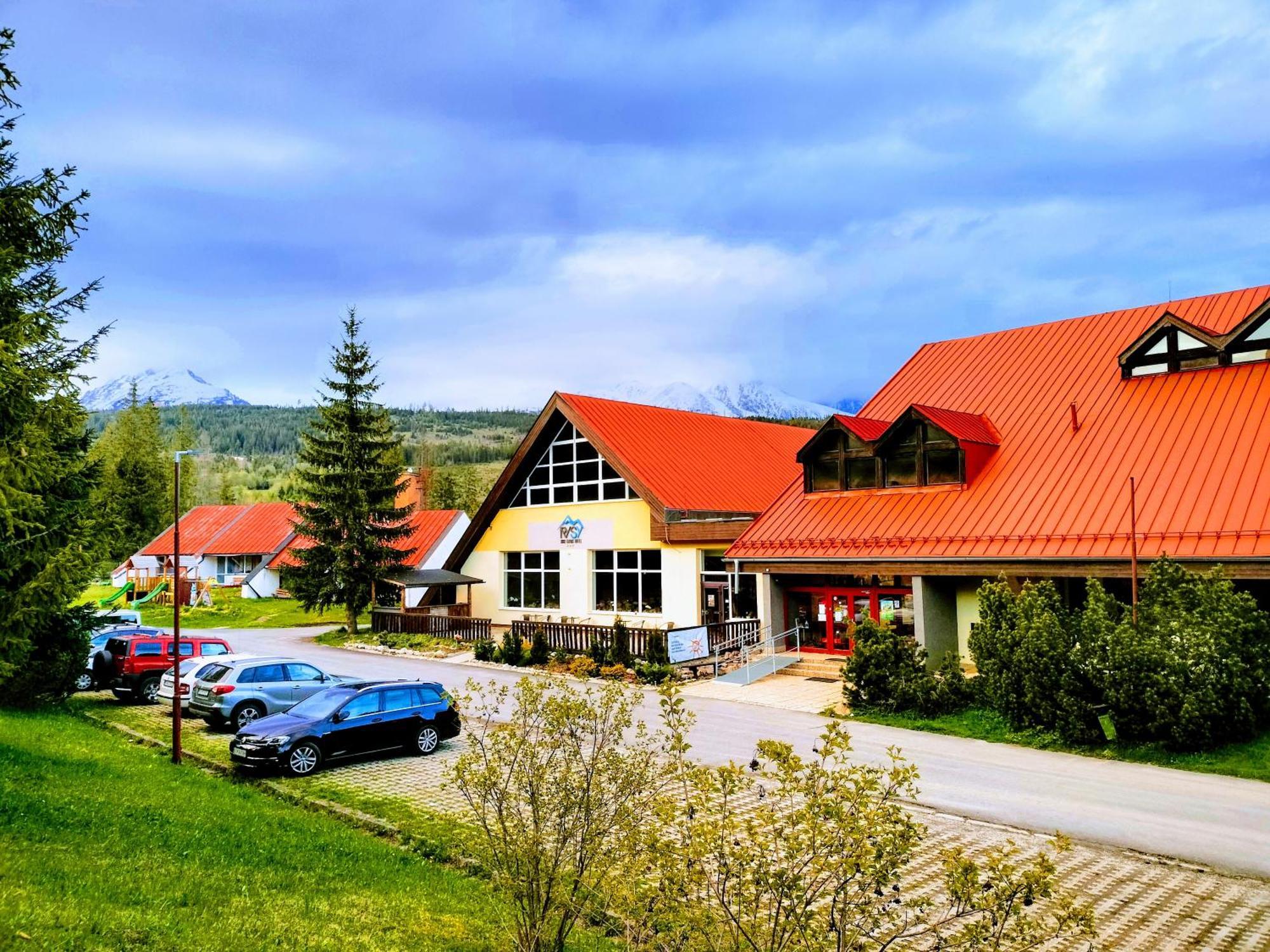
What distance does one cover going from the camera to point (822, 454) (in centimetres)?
2567

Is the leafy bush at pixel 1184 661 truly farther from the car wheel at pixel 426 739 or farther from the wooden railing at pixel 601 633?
the wooden railing at pixel 601 633

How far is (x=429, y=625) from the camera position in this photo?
33.9 m

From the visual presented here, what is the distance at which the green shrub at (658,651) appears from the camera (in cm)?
2441

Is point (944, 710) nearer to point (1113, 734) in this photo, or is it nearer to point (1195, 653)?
point (1113, 734)

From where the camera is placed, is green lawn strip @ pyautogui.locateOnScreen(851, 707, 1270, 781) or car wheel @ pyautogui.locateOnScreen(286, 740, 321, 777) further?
car wheel @ pyautogui.locateOnScreen(286, 740, 321, 777)

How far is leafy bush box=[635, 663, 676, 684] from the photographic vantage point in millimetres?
23750

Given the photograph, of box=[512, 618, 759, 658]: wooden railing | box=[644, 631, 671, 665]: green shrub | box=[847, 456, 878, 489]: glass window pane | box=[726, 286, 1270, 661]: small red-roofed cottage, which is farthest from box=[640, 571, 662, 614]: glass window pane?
box=[847, 456, 878, 489]: glass window pane

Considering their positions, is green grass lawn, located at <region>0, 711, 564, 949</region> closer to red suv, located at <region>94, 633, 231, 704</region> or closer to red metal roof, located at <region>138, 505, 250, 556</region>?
red suv, located at <region>94, 633, 231, 704</region>

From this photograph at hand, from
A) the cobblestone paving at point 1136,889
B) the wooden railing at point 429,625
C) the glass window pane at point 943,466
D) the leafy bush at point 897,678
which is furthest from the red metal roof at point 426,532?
the cobblestone paving at point 1136,889

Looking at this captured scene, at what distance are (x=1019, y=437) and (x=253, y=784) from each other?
19488 mm

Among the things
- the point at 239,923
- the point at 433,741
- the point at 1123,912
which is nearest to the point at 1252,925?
the point at 1123,912

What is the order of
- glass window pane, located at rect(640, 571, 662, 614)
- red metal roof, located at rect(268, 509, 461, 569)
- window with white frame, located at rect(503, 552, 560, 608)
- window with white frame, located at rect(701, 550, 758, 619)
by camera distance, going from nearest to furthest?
Result: 1. window with white frame, located at rect(701, 550, 758, 619)
2. glass window pane, located at rect(640, 571, 662, 614)
3. window with white frame, located at rect(503, 552, 560, 608)
4. red metal roof, located at rect(268, 509, 461, 569)

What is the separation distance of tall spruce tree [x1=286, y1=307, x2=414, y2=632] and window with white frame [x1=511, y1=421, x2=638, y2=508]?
21.2ft

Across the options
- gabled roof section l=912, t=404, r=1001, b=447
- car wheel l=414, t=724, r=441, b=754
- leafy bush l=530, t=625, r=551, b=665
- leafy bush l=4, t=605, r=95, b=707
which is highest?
gabled roof section l=912, t=404, r=1001, b=447
